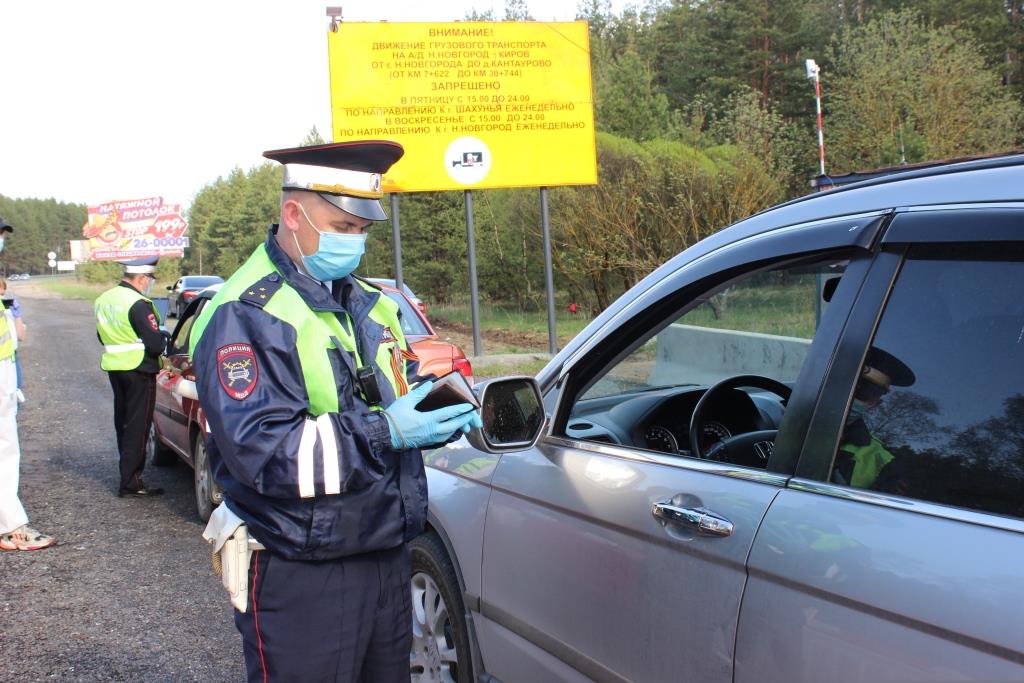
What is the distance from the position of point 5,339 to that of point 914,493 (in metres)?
5.75

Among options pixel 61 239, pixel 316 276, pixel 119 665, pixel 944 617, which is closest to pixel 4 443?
pixel 119 665

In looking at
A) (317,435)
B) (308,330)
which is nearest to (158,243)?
(308,330)

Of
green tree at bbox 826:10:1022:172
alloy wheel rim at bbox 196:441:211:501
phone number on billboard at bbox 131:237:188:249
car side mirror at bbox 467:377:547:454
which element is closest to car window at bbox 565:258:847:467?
car side mirror at bbox 467:377:547:454

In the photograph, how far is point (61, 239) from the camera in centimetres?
16438

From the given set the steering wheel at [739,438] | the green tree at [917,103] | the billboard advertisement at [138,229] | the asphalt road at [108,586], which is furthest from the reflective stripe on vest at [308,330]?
the billboard advertisement at [138,229]

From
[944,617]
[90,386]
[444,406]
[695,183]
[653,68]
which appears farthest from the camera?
[653,68]

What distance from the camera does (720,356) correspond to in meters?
3.10

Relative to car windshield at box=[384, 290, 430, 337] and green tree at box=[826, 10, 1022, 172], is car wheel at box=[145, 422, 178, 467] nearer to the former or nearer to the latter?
car windshield at box=[384, 290, 430, 337]

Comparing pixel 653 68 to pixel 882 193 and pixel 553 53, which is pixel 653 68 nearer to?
pixel 553 53

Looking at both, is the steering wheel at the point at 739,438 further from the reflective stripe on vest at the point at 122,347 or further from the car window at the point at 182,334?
the reflective stripe on vest at the point at 122,347

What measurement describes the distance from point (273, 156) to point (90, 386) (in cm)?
1348

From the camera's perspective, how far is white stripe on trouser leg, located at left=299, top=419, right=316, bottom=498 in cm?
204

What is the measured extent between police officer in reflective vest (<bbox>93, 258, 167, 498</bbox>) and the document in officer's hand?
17.6 ft

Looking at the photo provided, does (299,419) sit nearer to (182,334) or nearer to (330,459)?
(330,459)
